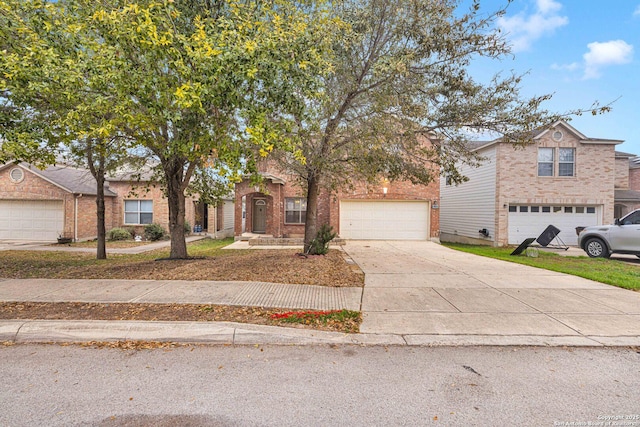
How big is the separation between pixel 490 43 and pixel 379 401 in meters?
7.64

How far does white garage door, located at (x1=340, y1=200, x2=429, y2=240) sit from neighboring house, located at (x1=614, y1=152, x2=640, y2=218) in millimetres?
11140

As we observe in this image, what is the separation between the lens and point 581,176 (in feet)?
53.8

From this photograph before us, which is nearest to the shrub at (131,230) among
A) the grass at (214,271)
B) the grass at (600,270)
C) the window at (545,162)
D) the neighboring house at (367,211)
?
the neighboring house at (367,211)

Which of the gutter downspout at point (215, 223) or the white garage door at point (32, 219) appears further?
the gutter downspout at point (215, 223)

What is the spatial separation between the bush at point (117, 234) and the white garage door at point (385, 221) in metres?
11.8

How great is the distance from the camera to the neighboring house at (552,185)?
53.6 feet

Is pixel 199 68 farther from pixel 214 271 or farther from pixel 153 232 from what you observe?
pixel 153 232

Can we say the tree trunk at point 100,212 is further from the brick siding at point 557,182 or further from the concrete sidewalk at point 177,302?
the brick siding at point 557,182

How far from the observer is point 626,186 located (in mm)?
20750

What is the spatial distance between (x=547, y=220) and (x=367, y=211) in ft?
29.4

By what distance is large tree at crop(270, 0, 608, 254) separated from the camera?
7.12 metres

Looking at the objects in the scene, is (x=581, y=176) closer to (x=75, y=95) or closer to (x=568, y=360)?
(x=568, y=360)

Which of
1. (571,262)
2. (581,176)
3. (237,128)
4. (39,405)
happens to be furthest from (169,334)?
(581,176)

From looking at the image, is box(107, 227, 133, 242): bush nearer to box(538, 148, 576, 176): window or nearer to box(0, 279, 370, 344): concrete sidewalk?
box(0, 279, 370, 344): concrete sidewalk
